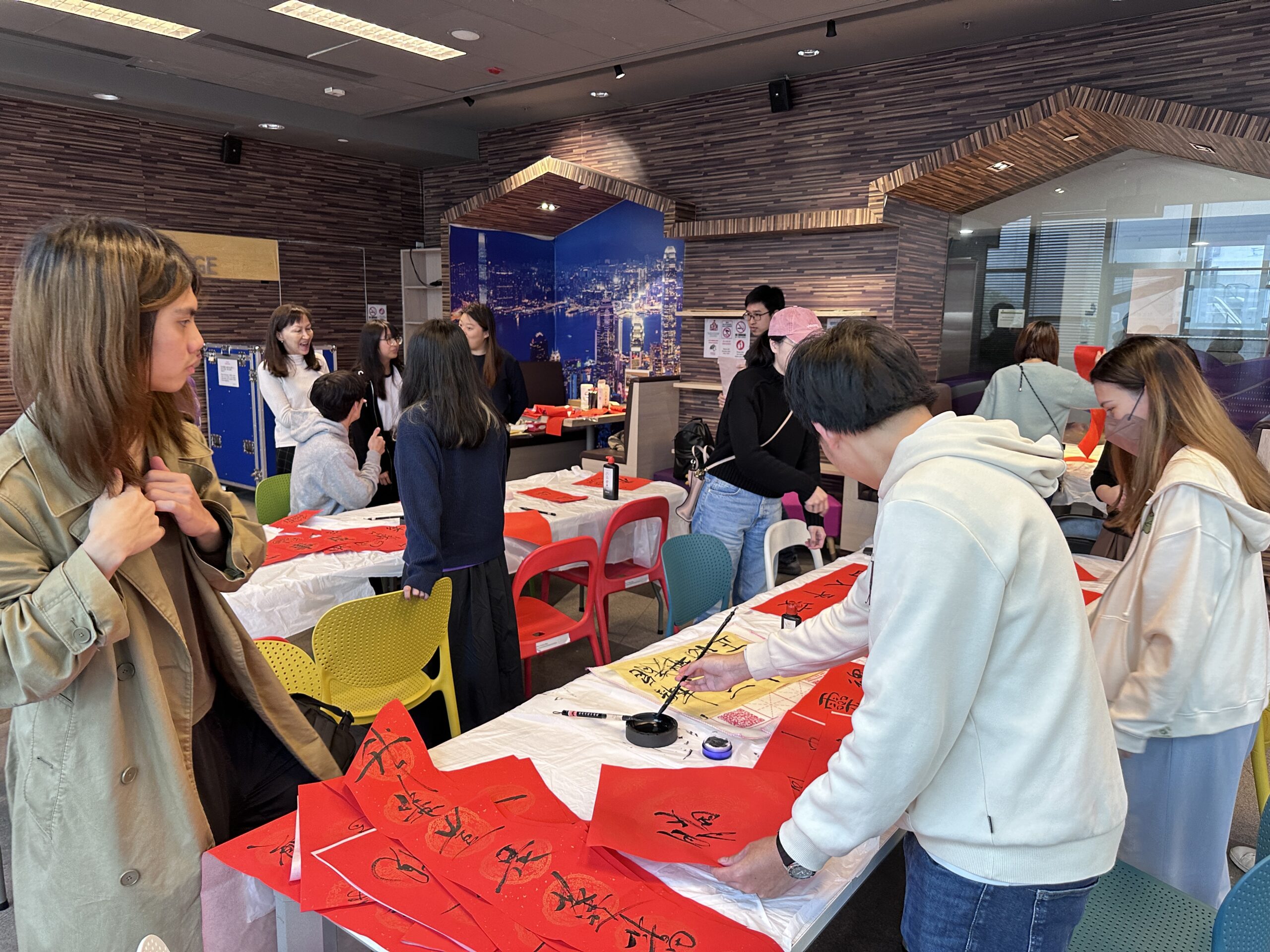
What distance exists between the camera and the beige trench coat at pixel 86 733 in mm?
1069

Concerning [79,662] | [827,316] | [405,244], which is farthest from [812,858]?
[405,244]

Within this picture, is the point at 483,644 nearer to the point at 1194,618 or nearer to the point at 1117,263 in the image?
the point at 1194,618

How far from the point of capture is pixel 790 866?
1.11 meters

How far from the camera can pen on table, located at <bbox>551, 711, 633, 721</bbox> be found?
1.69 metres

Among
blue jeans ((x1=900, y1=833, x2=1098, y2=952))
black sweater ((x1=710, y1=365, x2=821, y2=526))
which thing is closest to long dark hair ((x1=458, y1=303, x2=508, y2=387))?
black sweater ((x1=710, y1=365, x2=821, y2=526))

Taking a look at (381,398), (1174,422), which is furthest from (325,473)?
(1174,422)

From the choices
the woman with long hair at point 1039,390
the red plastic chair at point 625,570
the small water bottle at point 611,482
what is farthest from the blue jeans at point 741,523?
the woman with long hair at point 1039,390

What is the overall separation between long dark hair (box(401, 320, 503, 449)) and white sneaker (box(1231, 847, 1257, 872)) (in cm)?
269

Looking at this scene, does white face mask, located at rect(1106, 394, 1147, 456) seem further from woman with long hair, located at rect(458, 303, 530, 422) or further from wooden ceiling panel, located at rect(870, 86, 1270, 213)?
wooden ceiling panel, located at rect(870, 86, 1270, 213)

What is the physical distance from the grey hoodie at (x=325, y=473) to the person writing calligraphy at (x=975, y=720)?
2.90 meters

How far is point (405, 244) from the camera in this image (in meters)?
9.20

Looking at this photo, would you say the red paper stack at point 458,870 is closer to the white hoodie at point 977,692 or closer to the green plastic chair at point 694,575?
the white hoodie at point 977,692

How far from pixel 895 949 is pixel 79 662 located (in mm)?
2099

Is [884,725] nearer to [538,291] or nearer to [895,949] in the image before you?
[895,949]
